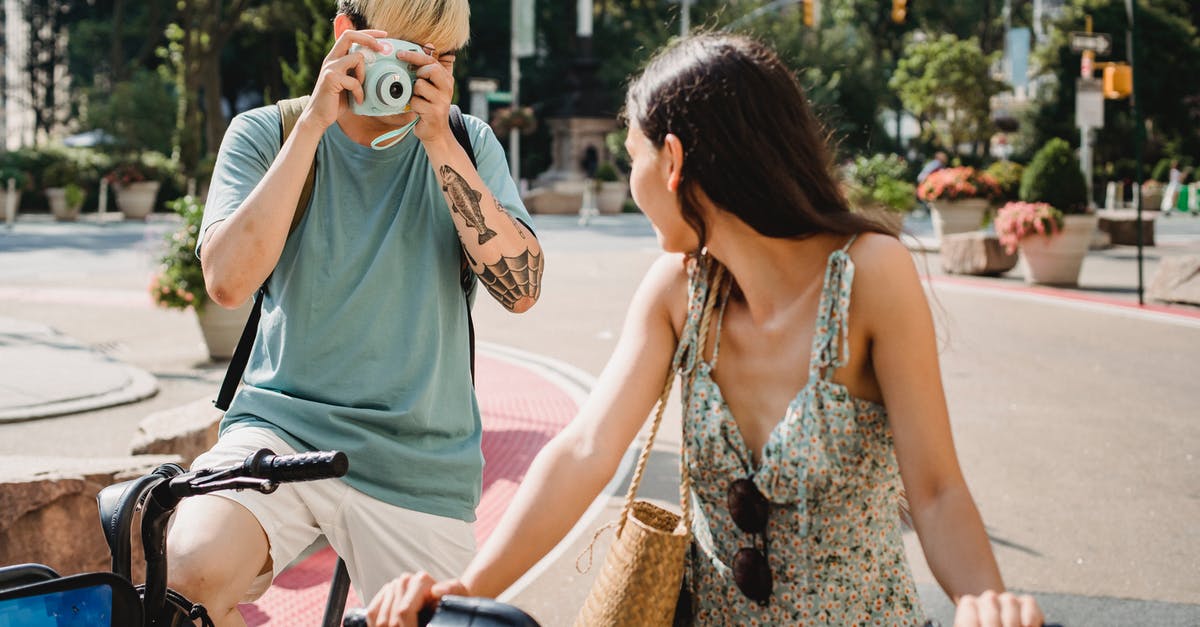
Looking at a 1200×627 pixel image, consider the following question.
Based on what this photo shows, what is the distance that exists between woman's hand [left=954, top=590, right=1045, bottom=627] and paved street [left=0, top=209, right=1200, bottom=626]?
3.09ft

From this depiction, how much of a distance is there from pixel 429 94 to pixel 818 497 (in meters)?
1.16

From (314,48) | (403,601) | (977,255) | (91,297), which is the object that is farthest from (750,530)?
(977,255)

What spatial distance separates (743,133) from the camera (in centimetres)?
178

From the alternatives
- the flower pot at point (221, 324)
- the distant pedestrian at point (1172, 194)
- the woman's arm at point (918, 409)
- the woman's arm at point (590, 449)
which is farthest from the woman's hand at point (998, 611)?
the distant pedestrian at point (1172, 194)

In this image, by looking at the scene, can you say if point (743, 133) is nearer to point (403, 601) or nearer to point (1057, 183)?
point (403, 601)

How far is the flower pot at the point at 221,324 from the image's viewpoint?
10383 millimetres

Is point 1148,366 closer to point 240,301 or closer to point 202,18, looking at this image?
point 240,301

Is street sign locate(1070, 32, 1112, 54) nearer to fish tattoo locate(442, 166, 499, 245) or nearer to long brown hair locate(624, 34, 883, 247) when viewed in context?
fish tattoo locate(442, 166, 499, 245)

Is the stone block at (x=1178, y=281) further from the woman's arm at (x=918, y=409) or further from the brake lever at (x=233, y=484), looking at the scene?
the brake lever at (x=233, y=484)

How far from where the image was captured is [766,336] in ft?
6.27

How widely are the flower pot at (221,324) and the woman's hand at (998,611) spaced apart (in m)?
9.43

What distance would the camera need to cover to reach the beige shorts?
234cm

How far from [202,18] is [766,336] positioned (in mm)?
38261

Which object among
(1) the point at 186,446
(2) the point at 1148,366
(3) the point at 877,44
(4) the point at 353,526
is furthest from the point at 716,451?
(3) the point at 877,44
